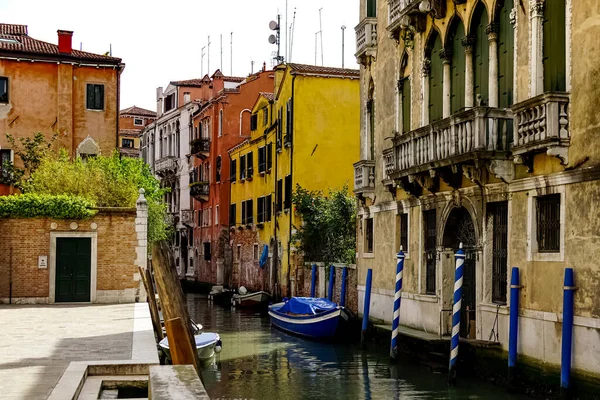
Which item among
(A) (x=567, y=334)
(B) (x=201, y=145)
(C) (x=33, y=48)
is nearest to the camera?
(A) (x=567, y=334)

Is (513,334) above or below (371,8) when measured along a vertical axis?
below

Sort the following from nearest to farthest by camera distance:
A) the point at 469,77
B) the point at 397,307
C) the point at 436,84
Answer: the point at 469,77
the point at 397,307
the point at 436,84

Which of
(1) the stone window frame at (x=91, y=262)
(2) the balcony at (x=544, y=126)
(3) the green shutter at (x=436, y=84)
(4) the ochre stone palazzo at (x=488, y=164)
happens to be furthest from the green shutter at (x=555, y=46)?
(1) the stone window frame at (x=91, y=262)

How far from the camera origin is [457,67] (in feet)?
49.6

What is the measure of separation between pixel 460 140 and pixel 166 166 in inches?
1461

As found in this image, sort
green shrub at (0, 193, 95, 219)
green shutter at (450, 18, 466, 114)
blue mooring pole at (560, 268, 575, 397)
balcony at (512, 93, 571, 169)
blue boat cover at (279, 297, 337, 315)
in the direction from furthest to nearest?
blue boat cover at (279, 297, 337, 315), green shrub at (0, 193, 95, 219), green shutter at (450, 18, 466, 114), balcony at (512, 93, 571, 169), blue mooring pole at (560, 268, 575, 397)

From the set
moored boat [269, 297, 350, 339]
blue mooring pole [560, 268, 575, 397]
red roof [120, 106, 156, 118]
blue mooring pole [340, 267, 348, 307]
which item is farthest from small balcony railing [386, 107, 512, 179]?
red roof [120, 106, 156, 118]

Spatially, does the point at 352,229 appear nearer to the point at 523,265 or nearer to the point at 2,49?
the point at 2,49

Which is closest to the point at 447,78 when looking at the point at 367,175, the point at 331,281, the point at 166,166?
the point at 367,175

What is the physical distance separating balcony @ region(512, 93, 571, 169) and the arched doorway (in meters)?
2.84

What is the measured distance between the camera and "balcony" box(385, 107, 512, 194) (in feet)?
41.3

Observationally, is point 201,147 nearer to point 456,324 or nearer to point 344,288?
point 344,288

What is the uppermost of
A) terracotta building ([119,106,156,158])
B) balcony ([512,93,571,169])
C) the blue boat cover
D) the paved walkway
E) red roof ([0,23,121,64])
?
terracotta building ([119,106,156,158])

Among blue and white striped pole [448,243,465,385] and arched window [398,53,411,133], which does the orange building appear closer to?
arched window [398,53,411,133]
